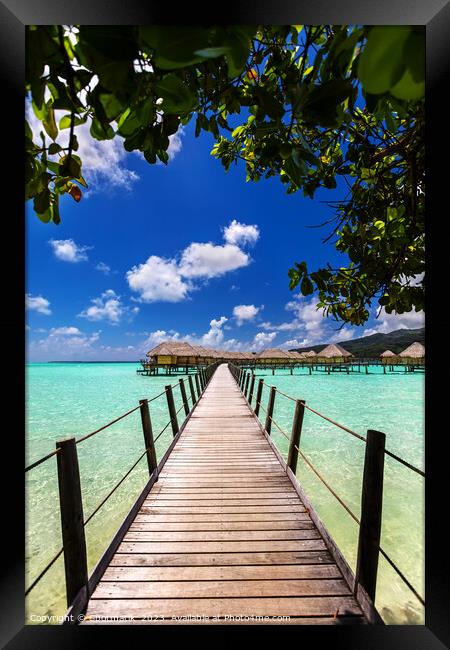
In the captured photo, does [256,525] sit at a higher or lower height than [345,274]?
lower

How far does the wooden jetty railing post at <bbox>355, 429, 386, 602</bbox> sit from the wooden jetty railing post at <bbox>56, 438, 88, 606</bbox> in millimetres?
1564

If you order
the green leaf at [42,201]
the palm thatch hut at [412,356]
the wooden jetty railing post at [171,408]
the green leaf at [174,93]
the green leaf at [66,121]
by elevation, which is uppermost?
the green leaf at [66,121]

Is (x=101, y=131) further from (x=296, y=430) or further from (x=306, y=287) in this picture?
(x=296, y=430)

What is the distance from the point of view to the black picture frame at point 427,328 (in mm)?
1006

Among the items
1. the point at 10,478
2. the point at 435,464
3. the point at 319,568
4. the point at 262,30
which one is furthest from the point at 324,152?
the point at 319,568

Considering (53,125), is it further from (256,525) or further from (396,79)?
(256,525)

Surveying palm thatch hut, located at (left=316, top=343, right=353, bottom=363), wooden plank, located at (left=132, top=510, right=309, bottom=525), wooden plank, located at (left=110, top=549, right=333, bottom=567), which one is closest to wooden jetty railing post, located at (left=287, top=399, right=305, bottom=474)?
wooden plank, located at (left=132, top=510, right=309, bottom=525)

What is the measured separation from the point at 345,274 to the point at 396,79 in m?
1.68

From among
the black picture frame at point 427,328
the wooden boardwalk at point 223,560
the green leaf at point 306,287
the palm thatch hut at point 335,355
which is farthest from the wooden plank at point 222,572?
the palm thatch hut at point 335,355

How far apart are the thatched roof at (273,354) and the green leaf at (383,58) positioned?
45.7 meters

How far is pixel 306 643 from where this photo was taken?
3.35ft

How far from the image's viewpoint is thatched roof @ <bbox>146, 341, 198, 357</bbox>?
37656 mm

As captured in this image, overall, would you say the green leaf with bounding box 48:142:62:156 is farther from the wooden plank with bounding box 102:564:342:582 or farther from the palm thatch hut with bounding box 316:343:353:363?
the palm thatch hut with bounding box 316:343:353:363

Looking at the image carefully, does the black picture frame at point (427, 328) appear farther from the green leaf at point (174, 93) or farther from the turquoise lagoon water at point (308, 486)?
the green leaf at point (174, 93)
